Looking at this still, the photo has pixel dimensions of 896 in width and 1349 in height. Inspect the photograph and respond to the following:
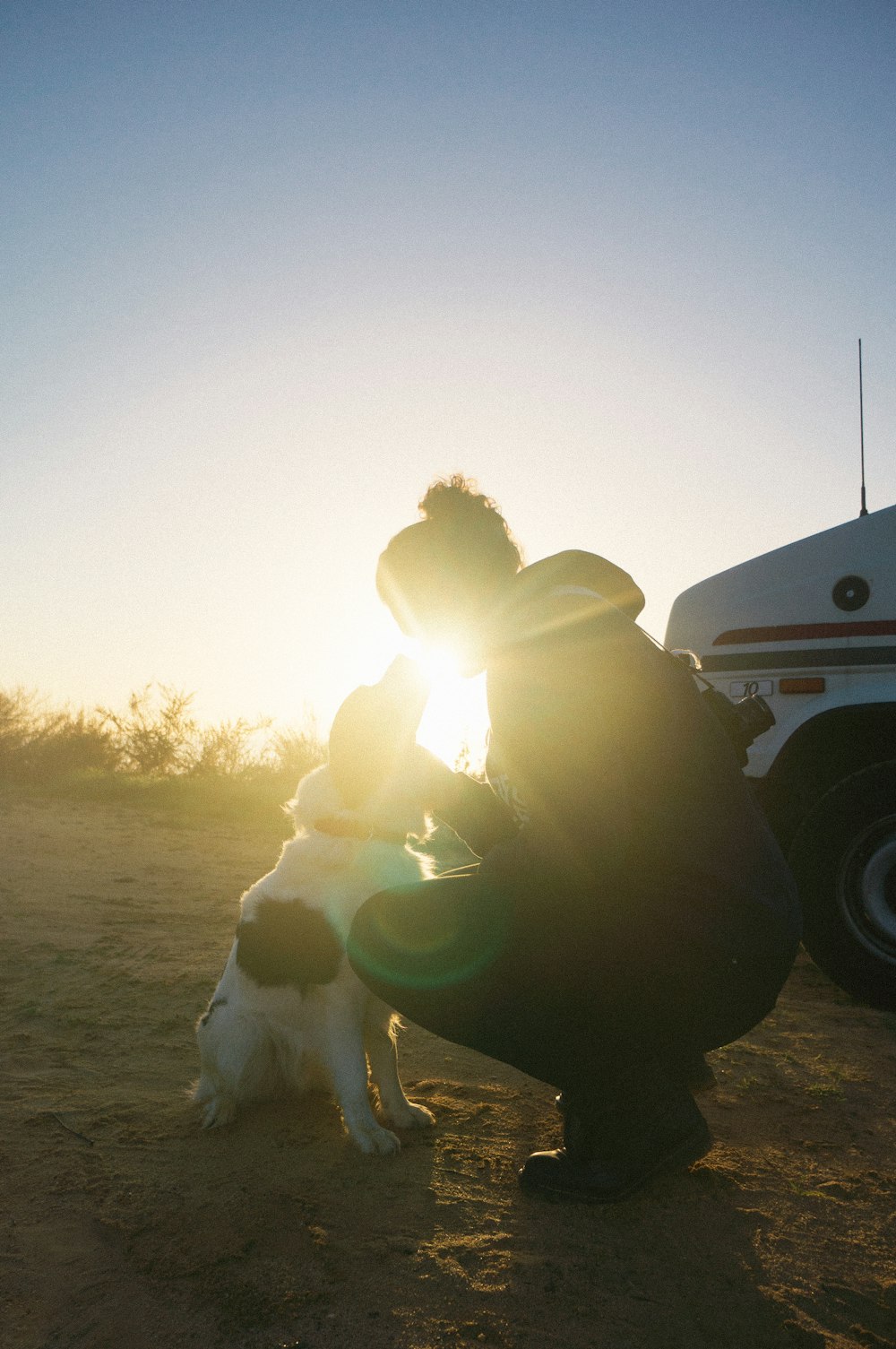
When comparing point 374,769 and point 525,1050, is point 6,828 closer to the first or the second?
point 374,769

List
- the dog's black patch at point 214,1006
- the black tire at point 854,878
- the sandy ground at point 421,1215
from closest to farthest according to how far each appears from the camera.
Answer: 1. the sandy ground at point 421,1215
2. the dog's black patch at point 214,1006
3. the black tire at point 854,878

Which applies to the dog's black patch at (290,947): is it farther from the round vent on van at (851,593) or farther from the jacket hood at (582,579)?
the round vent on van at (851,593)

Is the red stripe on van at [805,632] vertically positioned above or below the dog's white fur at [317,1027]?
above

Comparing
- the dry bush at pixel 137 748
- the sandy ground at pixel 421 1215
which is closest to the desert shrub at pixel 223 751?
the dry bush at pixel 137 748

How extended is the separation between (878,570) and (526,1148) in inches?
110

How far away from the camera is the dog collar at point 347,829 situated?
287cm

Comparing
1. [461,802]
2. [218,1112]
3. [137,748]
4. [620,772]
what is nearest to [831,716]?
[461,802]

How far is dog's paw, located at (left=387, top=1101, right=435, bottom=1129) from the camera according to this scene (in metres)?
2.68

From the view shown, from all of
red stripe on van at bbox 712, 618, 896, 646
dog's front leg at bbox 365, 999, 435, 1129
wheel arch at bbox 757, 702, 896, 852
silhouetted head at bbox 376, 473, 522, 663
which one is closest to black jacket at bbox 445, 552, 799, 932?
silhouetted head at bbox 376, 473, 522, 663

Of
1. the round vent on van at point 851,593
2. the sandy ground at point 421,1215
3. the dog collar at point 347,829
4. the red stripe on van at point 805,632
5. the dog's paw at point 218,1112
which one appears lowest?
the sandy ground at point 421,1215

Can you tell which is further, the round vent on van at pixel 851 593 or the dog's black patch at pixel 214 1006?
the round vent on van at pixel 851 593

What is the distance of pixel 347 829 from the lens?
113 inches

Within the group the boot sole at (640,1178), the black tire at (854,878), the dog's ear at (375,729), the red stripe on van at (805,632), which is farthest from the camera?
the red stripe on van at (805,632)

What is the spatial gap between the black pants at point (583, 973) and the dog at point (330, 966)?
279mm
